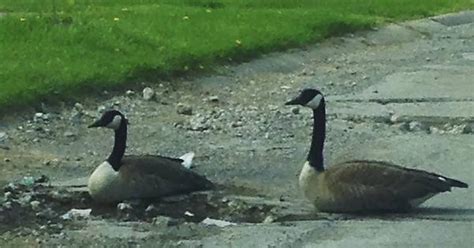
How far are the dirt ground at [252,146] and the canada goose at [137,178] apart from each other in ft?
0.35

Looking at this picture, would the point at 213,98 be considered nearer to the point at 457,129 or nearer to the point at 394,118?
the point at 394,118

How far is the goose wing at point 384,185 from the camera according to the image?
1022cm

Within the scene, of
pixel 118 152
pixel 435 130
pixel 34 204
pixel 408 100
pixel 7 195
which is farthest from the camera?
pixel 408 100

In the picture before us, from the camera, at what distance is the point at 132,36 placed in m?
19.3

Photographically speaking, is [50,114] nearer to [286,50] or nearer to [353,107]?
[353,107]

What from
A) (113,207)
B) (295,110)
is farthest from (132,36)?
(113,207)

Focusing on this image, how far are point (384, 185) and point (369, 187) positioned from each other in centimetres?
11

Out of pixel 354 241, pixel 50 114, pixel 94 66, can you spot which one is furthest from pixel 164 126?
pixel 354 241

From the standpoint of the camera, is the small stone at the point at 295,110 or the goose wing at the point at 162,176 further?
the small stone at the point at 295,110

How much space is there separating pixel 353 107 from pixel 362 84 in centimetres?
262

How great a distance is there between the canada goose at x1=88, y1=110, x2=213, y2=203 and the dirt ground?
0.11 meters

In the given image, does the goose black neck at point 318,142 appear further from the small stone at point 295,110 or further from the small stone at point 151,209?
the small stone at point 295,110

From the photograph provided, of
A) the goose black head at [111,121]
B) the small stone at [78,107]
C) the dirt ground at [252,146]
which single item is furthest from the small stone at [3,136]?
the goose black head at [111,121]

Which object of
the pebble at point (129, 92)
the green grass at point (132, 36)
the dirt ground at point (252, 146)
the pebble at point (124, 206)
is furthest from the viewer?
the pebble at point (129, 92)
